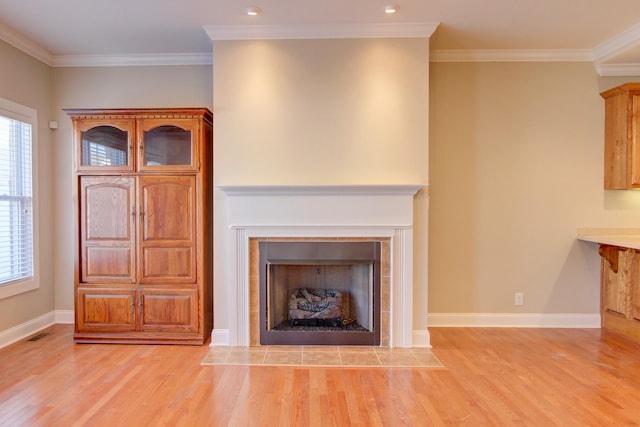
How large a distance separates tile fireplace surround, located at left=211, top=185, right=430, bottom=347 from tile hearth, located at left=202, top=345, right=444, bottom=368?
0.11 metres

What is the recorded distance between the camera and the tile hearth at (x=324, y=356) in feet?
9.48

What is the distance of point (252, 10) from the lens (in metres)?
2.87

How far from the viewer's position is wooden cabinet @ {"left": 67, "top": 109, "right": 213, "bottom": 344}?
3.29 meters

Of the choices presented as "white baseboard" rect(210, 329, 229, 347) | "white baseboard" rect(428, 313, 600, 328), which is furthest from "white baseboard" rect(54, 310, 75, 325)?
"white baseboard" rect(428, 313, 600, 328)

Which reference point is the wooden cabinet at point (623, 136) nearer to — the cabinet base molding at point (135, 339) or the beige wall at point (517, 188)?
the beige wall at point (517, 188)

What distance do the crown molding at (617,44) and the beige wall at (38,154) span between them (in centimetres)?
551

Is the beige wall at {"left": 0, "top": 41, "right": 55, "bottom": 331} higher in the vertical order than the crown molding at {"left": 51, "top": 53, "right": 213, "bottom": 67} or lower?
lower

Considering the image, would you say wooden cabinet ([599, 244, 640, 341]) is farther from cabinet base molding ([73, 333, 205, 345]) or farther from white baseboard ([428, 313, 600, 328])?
cabinet base molding ([73, 333, 205, 345])

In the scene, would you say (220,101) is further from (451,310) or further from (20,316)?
(451,310)

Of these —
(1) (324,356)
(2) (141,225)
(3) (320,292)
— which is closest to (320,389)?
(1) (324,356)

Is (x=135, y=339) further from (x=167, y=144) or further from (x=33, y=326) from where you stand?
(x=167, y=144)

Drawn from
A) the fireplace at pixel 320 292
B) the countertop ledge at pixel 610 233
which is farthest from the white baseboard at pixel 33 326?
the countertop ledge at pixel 610 233

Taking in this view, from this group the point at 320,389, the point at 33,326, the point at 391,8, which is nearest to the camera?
the point at 320,389

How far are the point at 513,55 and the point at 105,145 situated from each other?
4.03 m
